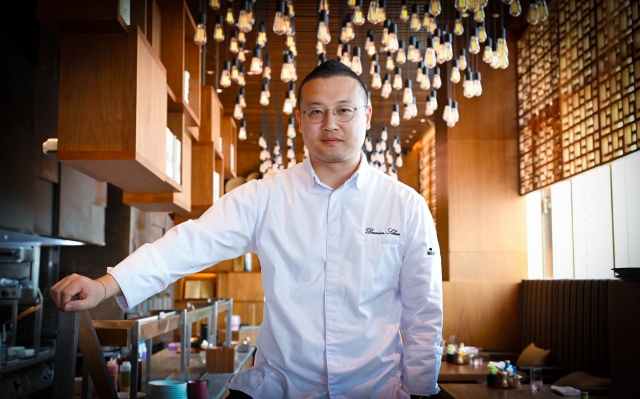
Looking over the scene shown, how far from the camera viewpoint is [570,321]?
5.90 metres

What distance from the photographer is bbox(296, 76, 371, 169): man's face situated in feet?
5.59

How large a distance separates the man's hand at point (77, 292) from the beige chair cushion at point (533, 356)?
564cm

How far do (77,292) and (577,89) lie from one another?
18.6ft

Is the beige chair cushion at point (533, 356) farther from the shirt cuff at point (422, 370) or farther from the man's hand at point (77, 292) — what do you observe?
the man's hand at point (77, 292)

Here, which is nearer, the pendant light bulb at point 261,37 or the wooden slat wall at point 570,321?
the pendant light bulb at point 261,37

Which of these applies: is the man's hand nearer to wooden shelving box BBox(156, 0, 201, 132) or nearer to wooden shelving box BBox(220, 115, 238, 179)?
wooden shelving box BBox(156, 0, 201, 132)

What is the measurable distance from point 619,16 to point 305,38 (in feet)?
11.5

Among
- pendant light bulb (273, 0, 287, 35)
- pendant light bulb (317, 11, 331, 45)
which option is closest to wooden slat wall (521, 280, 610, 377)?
pendant light bulb (317, 11, 331, 45)

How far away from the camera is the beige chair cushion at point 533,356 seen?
20.6 ft

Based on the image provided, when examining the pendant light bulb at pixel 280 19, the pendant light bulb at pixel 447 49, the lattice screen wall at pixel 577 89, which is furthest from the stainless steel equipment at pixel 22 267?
the lattice screen wall at pixel 577 89

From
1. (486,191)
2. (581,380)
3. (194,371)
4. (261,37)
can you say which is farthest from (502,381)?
(486,191)

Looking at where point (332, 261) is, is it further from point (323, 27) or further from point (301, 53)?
point (301, 53)

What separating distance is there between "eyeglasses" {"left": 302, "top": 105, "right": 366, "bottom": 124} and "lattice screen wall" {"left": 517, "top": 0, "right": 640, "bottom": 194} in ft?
12.7

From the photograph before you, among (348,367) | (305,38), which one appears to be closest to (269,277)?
(348,367)
